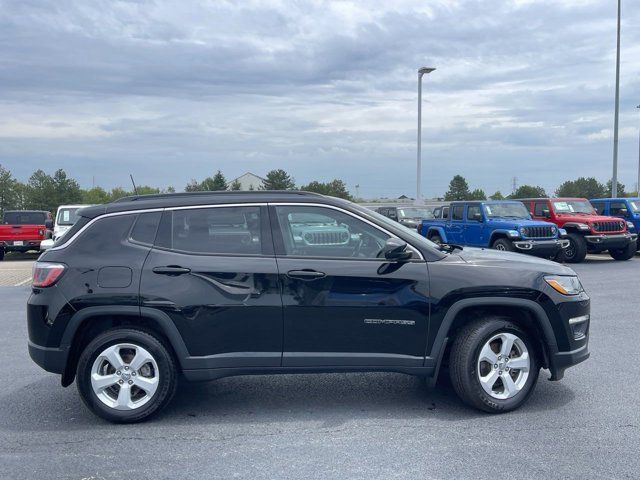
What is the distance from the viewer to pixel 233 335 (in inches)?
198

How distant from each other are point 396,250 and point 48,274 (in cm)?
267

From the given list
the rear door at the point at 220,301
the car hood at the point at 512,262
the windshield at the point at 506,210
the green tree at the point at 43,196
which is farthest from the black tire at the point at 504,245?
the green tree at the point at 43,196

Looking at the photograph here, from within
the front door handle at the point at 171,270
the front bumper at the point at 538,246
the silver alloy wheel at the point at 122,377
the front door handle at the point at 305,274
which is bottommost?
the silver alloy wheel at the point at 122,377

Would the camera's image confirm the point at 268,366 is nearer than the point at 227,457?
No

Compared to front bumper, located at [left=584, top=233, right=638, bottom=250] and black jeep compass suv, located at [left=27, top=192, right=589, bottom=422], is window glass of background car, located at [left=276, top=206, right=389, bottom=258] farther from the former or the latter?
front bumper, located at [left=584, top=233, right=638, bottom=250]

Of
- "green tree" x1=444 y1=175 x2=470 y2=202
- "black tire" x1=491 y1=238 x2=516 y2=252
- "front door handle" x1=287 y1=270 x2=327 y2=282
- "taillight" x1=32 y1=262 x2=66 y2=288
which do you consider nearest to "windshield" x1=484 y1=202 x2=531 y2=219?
"black tire" x1=491 y1=238 x2=516 y2=252

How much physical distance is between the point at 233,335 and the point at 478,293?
6.27 ft

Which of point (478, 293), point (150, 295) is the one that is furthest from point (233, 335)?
point (478, 293)

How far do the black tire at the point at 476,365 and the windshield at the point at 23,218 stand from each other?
2132 cm

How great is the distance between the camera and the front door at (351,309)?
16.5ft

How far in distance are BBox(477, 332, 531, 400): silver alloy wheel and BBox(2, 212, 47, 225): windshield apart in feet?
70.3

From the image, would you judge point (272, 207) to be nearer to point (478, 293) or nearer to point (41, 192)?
point (478, 293)

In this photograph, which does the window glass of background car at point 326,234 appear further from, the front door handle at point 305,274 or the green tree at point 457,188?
the green tree at point 457,188

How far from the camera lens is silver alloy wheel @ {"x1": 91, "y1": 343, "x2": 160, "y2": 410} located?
5000mm
